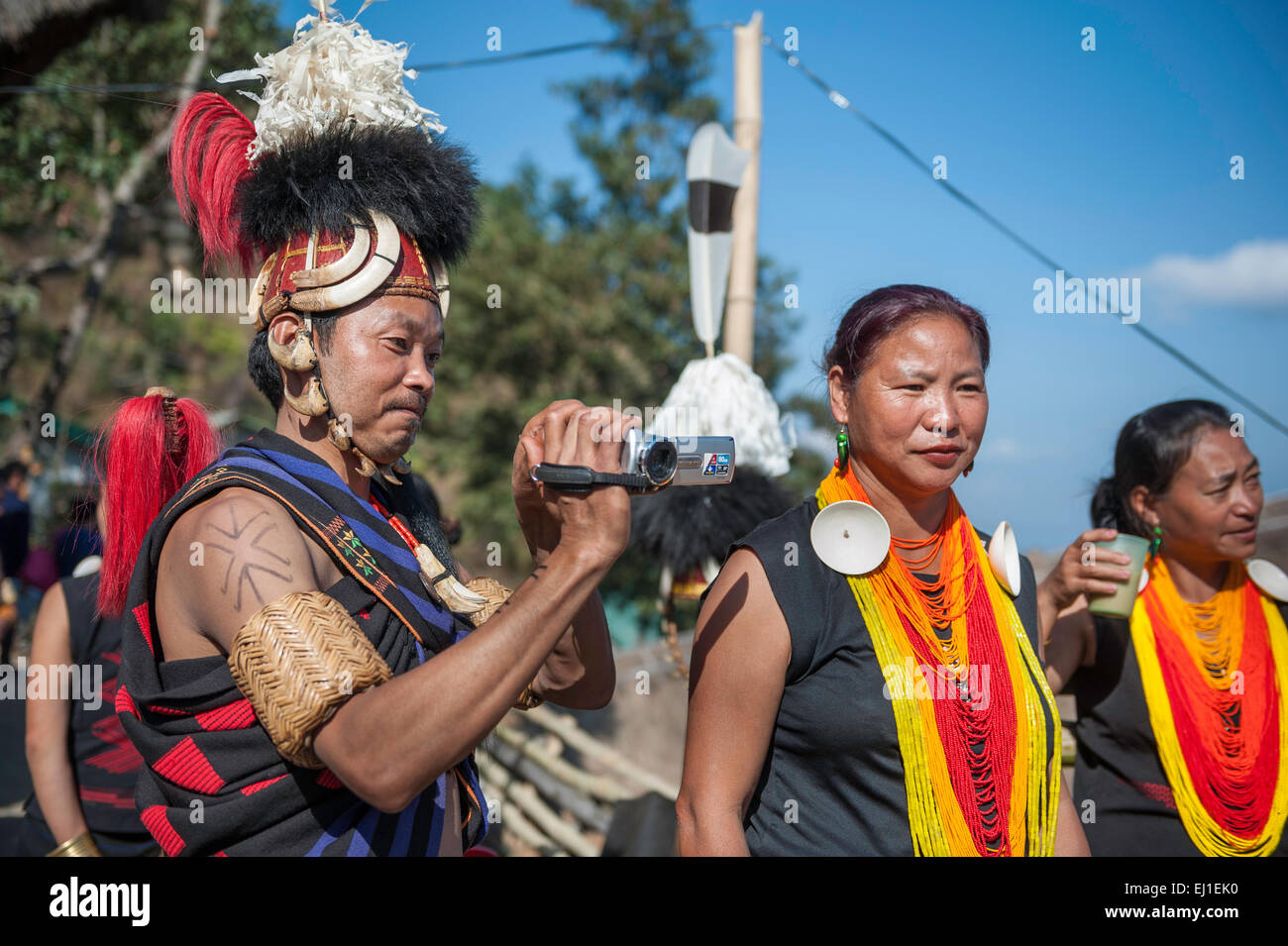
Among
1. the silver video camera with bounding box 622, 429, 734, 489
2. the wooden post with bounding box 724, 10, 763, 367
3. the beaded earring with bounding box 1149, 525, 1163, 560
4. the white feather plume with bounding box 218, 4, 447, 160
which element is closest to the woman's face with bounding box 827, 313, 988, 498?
the silver video camera with bounding box 622, 429, 734, 489

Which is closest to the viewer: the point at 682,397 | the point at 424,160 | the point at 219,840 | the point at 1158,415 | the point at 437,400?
the point at 219,840

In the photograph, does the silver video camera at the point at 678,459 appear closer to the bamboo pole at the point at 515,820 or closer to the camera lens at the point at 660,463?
the camera lens at the point at 660,463

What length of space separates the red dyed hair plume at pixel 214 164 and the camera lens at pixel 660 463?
1.08 metres

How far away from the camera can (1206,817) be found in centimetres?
246

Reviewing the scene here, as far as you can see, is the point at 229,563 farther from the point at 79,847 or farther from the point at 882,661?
the point at 79,847

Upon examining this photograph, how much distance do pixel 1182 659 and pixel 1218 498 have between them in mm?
483

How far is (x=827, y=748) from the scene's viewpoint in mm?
1802

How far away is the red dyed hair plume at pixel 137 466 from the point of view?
6.73 ft

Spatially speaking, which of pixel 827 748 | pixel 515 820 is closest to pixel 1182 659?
pixel 827 748

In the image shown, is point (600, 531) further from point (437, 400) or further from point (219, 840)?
point (437, 400)

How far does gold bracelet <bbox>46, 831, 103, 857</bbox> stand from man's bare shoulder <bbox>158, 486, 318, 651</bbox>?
145cm

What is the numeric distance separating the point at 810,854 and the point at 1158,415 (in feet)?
6.11

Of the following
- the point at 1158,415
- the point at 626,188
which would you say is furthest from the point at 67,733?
the point at 626,188

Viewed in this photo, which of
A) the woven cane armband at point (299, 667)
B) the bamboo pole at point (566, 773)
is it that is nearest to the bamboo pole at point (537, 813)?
the bamboo pole at point (566, 773)
